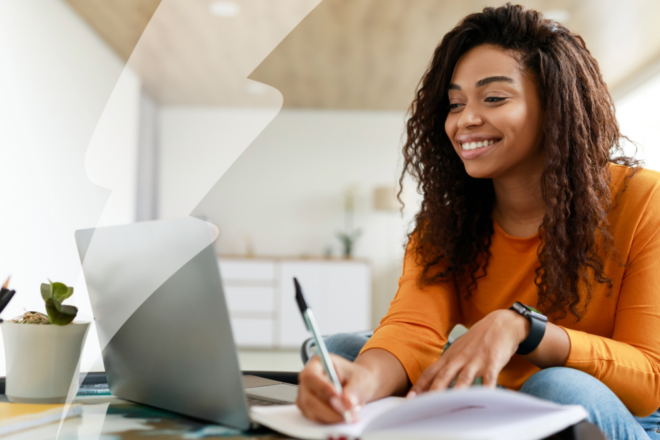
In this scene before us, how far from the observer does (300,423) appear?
0.46 m

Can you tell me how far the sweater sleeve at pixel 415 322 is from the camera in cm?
77

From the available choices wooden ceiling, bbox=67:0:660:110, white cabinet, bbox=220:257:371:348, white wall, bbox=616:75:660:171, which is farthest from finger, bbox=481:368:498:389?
white cabinet, bbox=220:257:371:348

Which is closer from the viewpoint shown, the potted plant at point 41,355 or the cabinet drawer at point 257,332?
the potted plant at point 41,355

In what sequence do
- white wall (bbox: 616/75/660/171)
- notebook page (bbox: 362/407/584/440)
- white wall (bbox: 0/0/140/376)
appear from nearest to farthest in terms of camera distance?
notebook page (bbox: 362/407/584/440) < white wall (bbox: 0/0/140/376) < white wall (bbox: 616/75/660/171)

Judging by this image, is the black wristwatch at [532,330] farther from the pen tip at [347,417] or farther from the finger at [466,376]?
the pen tip at [347,417]

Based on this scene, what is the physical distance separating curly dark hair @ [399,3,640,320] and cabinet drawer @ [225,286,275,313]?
3704 millimetres

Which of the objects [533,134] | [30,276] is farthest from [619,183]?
[30,276]

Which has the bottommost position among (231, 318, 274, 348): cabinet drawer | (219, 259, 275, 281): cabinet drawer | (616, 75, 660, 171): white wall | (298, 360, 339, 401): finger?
(231, 318, 274, 348): cabinet drawer

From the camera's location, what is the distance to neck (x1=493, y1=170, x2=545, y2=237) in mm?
960

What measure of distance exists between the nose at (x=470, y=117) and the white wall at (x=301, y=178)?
14.0 feet

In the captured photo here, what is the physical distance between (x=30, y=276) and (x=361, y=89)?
314cm

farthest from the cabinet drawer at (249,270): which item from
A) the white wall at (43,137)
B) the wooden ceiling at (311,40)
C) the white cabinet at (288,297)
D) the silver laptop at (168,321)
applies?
the silver laptop at (168,321)

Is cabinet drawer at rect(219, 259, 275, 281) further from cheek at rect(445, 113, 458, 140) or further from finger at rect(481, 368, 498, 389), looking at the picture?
finger at rect(481, 368, 498, 389)

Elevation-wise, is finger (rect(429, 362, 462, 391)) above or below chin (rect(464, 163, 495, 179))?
below
